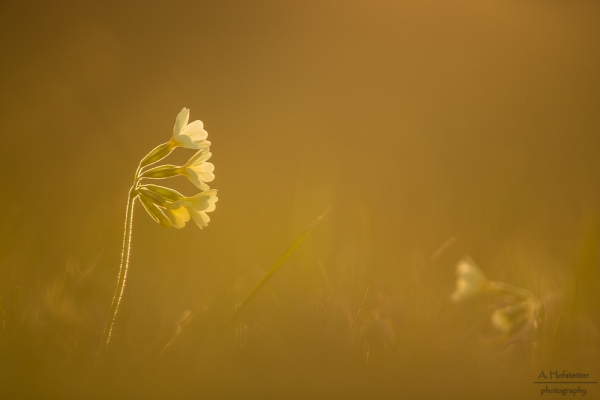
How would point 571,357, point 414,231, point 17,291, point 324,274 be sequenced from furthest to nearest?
point 414,231 → point 324,274 → point 17,291 → point 571,357

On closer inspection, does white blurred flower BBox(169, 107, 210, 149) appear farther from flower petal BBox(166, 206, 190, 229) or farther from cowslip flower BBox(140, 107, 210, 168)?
flower petal BBox(166, 206, 190, 229)

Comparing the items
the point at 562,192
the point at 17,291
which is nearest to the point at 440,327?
the point at 17,291

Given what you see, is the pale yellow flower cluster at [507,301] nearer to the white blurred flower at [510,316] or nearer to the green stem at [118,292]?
the white blurred flower at [510,316]

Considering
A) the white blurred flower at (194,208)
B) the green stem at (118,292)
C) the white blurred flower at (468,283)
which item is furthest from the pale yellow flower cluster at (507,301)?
the green stem at (118,292)

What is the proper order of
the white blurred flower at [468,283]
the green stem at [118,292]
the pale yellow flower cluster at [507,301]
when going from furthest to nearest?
1. the white blurred flower at [468,283]
2. the pale yellow flower cluster at [507,301]
3. the green stem at [118,292]

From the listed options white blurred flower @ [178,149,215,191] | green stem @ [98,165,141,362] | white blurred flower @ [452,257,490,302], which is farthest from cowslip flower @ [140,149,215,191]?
white blurred flower @ [452,257,490,302]

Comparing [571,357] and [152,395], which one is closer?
[152,395]

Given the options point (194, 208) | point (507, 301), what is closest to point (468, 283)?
point (507, 301)

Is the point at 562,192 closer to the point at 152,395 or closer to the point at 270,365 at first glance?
the point at 270,365
